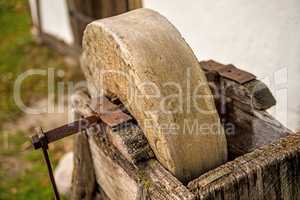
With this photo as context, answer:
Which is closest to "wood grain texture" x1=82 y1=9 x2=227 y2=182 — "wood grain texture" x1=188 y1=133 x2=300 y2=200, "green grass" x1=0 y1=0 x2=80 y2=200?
"wood grain texture" x1=188 y1=133 x2=300 y2=200

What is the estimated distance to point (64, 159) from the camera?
3.49 metres

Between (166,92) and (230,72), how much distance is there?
57 centimetres

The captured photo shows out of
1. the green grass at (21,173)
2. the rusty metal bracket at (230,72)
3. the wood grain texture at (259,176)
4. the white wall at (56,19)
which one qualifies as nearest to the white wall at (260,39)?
the rusty metal bracket at (230,72)

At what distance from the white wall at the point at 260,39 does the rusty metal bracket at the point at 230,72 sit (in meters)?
0.30

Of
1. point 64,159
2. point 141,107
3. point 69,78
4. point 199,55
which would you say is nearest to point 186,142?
point 141,107

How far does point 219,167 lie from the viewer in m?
1.47

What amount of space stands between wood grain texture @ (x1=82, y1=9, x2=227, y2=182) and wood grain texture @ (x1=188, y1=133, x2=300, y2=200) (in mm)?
173

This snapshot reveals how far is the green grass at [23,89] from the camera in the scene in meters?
3.55

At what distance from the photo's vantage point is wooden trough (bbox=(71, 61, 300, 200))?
1.44m

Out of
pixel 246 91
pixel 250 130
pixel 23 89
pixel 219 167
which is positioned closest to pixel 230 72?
pixel 246 91

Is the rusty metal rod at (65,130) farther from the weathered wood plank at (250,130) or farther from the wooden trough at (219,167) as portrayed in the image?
the weathered wood plank at (250,130)

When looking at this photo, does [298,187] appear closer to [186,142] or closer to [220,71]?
[186,142]

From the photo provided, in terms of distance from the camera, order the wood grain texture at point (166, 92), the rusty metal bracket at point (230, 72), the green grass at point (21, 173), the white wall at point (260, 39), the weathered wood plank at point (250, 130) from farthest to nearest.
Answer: the green grass at point (21, 173), the white wall at point (260, 39), the rusty metal bracket at point (230, 72), the weathered wood plank at point (250, 130), the wood grain texture at point (166, 92)

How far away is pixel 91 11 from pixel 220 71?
3165 millimetres
